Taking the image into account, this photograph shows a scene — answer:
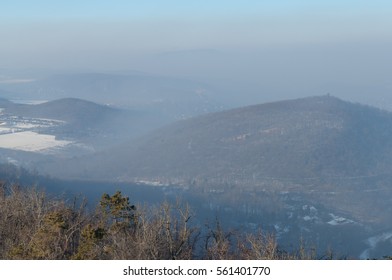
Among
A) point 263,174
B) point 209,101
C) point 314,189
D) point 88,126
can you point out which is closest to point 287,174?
point 263,174

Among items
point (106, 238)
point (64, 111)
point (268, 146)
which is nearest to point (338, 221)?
point (268, 146)

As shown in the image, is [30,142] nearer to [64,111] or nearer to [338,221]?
[64,111]

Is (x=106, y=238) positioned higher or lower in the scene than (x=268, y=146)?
lower

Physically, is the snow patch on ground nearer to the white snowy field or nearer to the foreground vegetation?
the foreground vegetation

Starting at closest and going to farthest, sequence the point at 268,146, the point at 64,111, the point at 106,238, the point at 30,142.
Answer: the point at 106,238
the point at 268,146
the point at 30,142
the point at 64,111

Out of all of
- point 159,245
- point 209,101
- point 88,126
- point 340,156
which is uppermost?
point 209,101

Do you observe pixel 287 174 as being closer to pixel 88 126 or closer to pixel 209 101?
pixel 88 126
